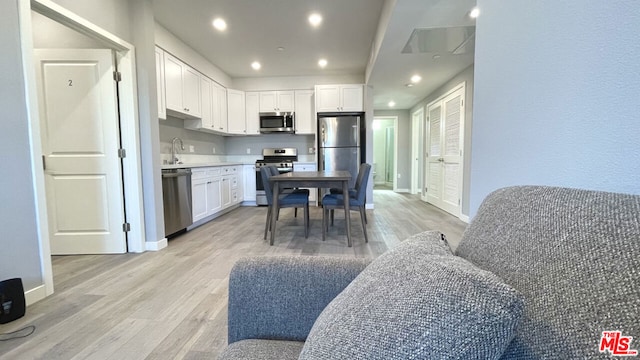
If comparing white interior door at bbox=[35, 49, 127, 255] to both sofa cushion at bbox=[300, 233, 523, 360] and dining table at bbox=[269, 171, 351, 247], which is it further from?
sofa cushion at bbox=[300, 233, 523, 360]

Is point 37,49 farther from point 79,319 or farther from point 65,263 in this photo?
point 79,319

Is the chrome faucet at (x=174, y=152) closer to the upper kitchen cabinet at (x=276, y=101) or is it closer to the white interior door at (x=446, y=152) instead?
the upper kitchen cabinet at (x=276, y=101)

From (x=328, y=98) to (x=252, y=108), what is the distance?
159 centimetres

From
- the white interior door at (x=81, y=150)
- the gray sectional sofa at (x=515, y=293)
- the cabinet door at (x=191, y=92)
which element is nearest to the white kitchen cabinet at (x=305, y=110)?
the cabinet door at (x=191, y=92)

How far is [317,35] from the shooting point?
3744 mm

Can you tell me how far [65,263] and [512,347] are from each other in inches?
137

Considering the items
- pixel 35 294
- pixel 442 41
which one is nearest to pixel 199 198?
pixel 35 294

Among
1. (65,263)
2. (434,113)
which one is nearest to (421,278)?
(65,263)

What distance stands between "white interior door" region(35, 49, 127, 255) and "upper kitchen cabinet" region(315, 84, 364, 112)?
3.24 meters

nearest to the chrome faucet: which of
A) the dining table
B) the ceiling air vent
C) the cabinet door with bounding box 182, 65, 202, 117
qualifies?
the cabinet door with bounding box 182, 65, 202, 117

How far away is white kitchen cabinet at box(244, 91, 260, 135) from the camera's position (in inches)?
220

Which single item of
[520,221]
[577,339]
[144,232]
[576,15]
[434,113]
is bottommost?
[144,232]

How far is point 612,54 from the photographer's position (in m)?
0.62

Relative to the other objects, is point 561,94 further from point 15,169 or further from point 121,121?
point 121,121
